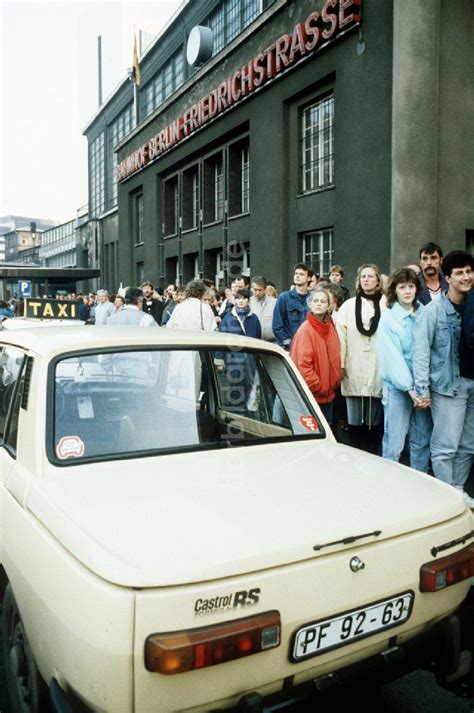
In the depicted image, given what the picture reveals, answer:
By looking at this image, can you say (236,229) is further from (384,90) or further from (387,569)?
(387,569)

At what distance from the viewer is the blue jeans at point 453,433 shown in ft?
15.7

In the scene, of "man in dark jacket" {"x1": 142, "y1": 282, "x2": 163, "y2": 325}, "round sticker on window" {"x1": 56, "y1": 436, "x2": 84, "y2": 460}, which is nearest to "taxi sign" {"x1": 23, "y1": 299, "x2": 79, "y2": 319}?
"man in dark jacket" {"x1": 142, "y1": 282, "x2": 163, "y2": 325}

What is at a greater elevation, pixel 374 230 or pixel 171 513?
pixel 374 230

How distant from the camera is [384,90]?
11.1 metres

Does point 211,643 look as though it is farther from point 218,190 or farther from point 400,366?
point 218,190

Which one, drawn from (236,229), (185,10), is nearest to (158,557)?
(236,229)

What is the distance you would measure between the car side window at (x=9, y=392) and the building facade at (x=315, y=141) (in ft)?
9.42

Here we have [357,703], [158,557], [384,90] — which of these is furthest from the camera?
[384,90]

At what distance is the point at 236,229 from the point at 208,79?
15.8 feet

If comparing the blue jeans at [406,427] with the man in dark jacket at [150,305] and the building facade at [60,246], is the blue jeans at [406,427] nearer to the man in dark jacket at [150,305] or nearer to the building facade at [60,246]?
the man in dark jacket at [150,305]

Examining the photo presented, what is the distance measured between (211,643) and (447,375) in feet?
11.7

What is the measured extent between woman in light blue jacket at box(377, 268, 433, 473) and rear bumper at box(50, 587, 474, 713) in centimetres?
279

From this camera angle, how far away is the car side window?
9.40ft

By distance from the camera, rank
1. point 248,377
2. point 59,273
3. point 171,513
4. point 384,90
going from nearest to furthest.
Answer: point 171,513
point 248,377
point 384,90
point 59,273
